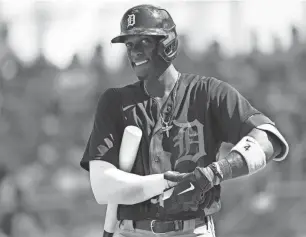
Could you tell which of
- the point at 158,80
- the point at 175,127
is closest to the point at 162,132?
the point at 175,127

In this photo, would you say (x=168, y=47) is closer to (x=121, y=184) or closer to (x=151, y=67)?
(x=151, y=67)

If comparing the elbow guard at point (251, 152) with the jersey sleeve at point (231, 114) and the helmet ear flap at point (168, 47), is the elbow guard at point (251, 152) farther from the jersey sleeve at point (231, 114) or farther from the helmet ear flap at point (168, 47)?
the helmet ear flap at point (168, 47)

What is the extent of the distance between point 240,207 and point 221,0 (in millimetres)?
3306

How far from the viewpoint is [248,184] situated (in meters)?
11.3

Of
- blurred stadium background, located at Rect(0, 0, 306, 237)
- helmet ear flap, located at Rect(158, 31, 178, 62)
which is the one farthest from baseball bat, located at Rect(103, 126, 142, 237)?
blurred stadium background, located at Rect(0, 0, 306, 237)

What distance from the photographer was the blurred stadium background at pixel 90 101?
439 inches

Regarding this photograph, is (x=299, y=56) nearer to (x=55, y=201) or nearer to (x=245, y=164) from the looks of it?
(x=55, y=201)

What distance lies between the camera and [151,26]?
2.78 meters

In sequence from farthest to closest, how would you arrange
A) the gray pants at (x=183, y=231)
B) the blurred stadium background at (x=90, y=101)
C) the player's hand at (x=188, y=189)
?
the blurred stadium background at (x=90, y=101) → the gray pants at (x=183, y=231) → the player's hand at (x=188, y=189)

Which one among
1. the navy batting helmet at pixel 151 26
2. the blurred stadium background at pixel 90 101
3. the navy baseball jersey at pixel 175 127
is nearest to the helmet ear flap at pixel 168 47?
the navy batting helmet at pixel 151 26

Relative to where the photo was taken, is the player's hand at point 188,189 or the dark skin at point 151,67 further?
the dark skin at point 151,67

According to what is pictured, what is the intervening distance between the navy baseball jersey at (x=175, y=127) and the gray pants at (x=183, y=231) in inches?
1.6

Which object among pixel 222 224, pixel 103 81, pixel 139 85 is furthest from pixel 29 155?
pixel 139 85

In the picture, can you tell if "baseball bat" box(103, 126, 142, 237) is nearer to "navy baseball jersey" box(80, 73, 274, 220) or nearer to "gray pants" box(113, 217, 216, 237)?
"navy baseball jersey" box(80, 73, 274, 220)
